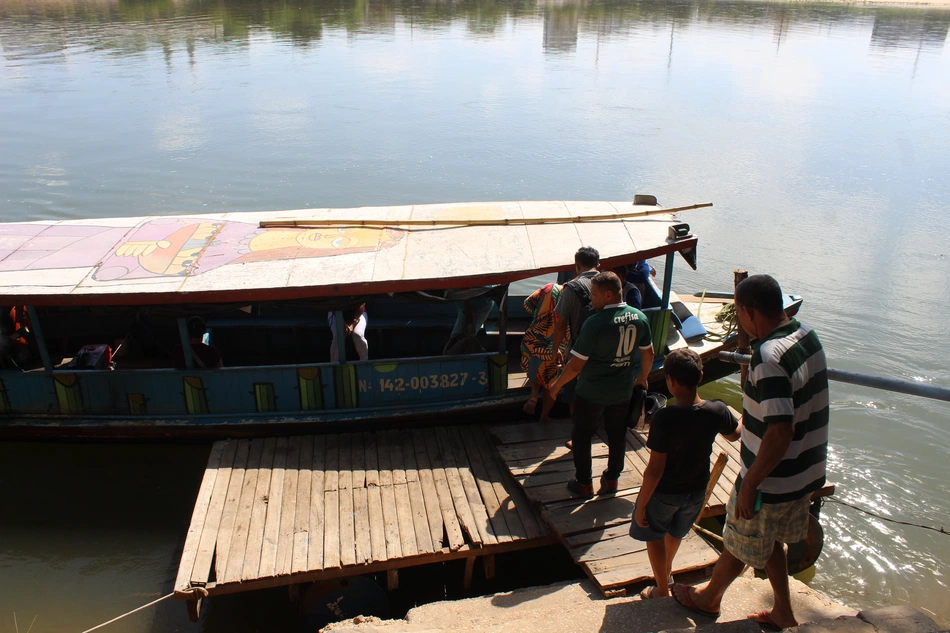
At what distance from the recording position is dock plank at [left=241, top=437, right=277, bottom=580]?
4.90m

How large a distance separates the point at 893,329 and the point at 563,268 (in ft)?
24.8

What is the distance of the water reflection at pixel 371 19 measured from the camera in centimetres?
3144

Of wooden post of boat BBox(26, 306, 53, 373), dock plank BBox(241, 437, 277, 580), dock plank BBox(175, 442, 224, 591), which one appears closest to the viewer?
dock plank BBox(175, 442, 224, 591)

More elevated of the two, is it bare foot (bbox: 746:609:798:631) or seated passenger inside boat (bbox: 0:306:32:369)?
bare foot (bbox: 746:609:798:631)

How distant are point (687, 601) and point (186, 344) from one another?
4.61 m

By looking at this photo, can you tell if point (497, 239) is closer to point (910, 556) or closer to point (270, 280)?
point (270, 280)

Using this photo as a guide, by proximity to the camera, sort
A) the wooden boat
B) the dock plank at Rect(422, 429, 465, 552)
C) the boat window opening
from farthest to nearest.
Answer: the boat window opening → the wooden boat → the dock plank at Rect(422, 429, 465, 552)

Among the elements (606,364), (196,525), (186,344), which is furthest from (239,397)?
(606,364)

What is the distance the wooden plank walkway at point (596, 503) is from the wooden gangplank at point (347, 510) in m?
0.18

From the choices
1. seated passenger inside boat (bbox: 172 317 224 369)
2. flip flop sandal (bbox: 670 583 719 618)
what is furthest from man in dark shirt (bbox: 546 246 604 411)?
seated passenger inside boat (bbox: 172 317 224 369)

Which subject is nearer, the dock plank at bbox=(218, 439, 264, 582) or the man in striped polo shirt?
the man in striped polo shirt

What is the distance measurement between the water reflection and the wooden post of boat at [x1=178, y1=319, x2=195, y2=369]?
26786 millimetres

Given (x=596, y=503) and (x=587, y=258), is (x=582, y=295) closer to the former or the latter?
(x=587, y=258)

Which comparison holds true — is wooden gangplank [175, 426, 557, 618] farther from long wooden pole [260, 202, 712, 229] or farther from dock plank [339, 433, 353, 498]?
long wooden pole [260, 202, 712, 229]
